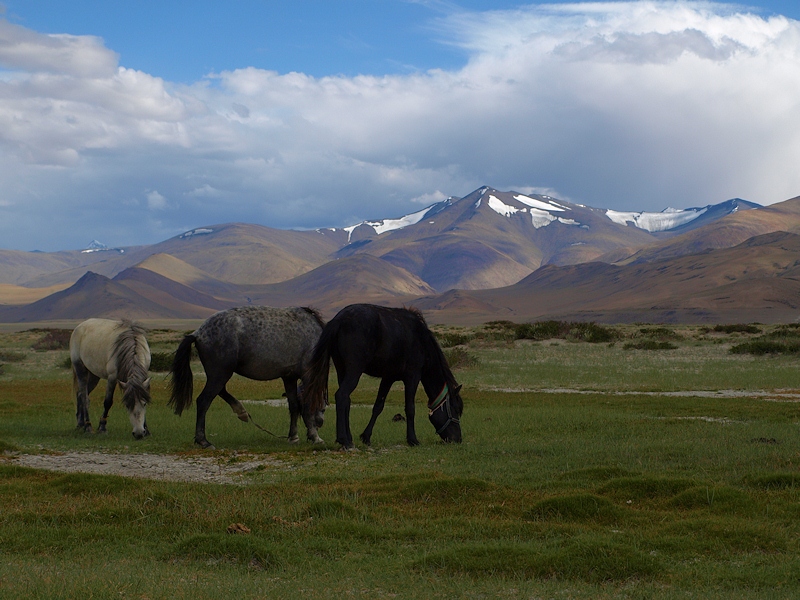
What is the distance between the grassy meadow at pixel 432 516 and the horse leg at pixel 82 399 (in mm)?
316

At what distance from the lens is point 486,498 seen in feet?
31.6

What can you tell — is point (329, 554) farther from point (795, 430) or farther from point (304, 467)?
point (795, 430)

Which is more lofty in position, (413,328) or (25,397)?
(413,328)

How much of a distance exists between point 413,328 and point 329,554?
7659mm

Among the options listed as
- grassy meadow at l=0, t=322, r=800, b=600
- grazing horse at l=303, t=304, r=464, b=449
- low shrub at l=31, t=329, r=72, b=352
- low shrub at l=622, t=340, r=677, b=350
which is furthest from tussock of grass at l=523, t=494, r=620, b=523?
low shrub at l=31, t=329, r=72, b=352

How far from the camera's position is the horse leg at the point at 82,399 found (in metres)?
17.2

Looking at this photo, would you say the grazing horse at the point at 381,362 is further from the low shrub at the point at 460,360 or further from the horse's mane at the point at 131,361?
the low shrub at the point at 460,360

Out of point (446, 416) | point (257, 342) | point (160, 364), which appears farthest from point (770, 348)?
point (257, 342)

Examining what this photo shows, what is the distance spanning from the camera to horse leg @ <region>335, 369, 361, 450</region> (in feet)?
45.8

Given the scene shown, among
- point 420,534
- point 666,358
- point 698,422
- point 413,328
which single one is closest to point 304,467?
point 413,328

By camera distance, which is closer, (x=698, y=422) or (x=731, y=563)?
Result: (x=731, y=563)

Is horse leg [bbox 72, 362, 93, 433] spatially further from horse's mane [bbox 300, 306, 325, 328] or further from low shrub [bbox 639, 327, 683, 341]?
low shrub [bbox 639, 327, 683, 341]

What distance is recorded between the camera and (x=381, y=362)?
Answer: 14344 millimetres

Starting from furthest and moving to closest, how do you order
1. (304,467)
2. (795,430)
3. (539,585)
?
(795,430)
(304,467)
(539,585)
